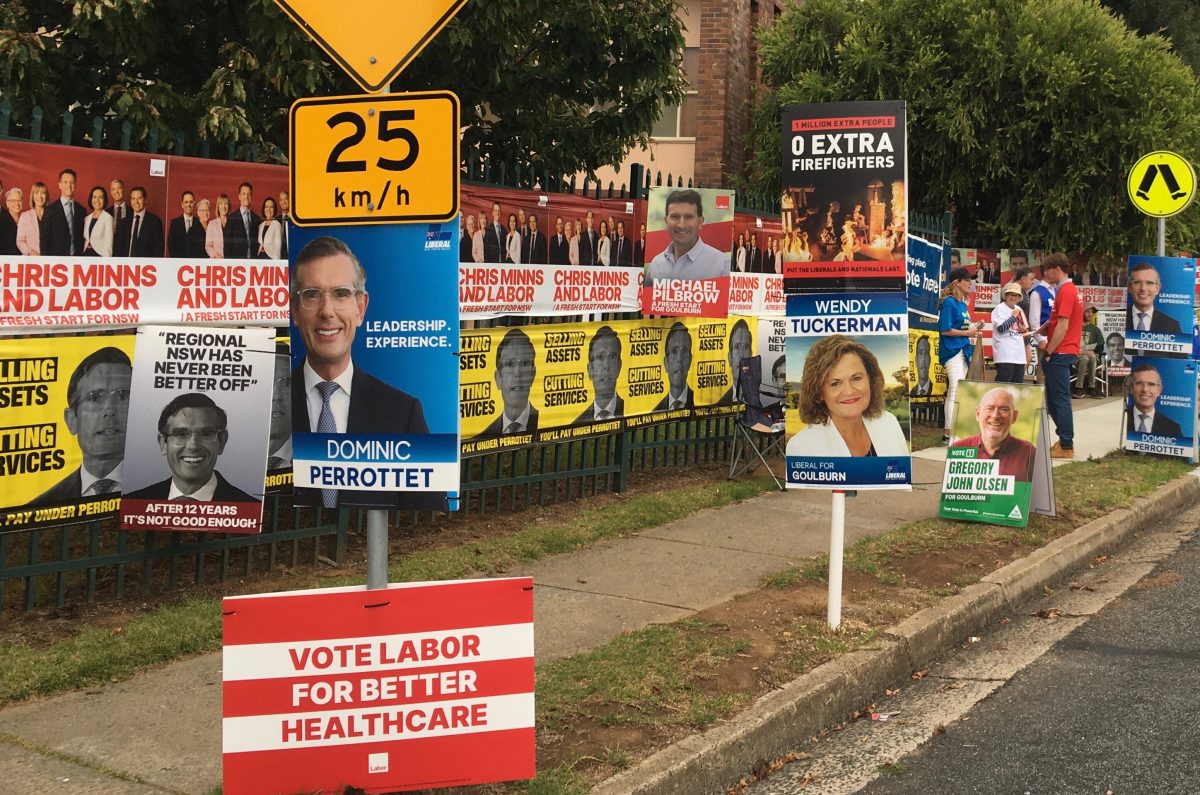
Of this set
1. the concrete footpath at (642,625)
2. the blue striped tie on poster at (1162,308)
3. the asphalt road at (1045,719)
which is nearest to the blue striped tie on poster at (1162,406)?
the blue striped tie on poster at (1162,308)

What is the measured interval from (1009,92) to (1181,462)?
1133 cm

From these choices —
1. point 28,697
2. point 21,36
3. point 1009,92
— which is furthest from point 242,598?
point 1009,92

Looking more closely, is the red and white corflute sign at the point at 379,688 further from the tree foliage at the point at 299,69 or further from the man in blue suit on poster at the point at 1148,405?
the man in blue suit on poster at the point at 1148,405

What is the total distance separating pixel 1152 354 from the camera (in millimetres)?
12953

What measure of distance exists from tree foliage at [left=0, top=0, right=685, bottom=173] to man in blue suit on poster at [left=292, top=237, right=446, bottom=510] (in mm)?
4502

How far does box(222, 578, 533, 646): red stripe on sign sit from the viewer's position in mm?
4070

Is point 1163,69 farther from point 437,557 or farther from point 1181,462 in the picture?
point 437,557

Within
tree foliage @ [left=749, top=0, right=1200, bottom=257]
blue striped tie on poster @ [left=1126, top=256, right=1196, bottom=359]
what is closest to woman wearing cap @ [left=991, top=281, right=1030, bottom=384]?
blue striped tie on poster @ [left=1126, top=256, right=1196, bottom=359]

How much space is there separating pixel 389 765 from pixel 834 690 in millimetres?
2284

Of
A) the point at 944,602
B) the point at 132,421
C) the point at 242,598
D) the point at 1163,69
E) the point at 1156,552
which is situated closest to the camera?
the point at 242,598

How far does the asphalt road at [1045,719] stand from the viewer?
16.1 ft

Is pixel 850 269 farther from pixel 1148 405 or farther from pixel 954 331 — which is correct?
pixel 1148 405

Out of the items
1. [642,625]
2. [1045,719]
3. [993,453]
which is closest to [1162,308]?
[993,453]

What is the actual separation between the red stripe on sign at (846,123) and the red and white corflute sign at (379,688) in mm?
3368
